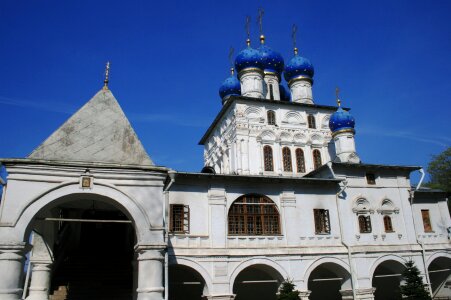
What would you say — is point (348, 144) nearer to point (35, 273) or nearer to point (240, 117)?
point (240, 117)

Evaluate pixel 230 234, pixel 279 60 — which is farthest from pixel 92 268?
pixel 279 60

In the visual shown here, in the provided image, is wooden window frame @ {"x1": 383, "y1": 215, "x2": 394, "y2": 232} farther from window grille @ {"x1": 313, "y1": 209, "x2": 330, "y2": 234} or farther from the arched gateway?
the arched gateway

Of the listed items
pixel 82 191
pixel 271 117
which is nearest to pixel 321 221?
pixel 271 117

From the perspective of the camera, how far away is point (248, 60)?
2523 centimetres

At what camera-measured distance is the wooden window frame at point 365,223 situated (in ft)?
58.4

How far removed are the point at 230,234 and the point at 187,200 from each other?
216 cm

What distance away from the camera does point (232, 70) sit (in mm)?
30344

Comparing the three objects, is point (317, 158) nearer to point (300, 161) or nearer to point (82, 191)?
point (300, 161)

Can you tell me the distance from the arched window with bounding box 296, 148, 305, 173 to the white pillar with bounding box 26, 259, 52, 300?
578 inches

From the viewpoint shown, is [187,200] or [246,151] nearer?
[187,200]

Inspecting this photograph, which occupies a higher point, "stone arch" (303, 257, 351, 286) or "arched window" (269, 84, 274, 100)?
"arched window" (269, 84, 274, 100)

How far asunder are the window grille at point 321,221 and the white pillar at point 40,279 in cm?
1044

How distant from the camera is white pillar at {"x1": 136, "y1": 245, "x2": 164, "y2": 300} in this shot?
9883 mm

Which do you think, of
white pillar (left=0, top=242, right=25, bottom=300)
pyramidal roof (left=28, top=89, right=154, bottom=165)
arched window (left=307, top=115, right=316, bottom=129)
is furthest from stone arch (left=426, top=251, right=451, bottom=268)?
white pillar (left=0, top=242, right=25, bottom=300)
